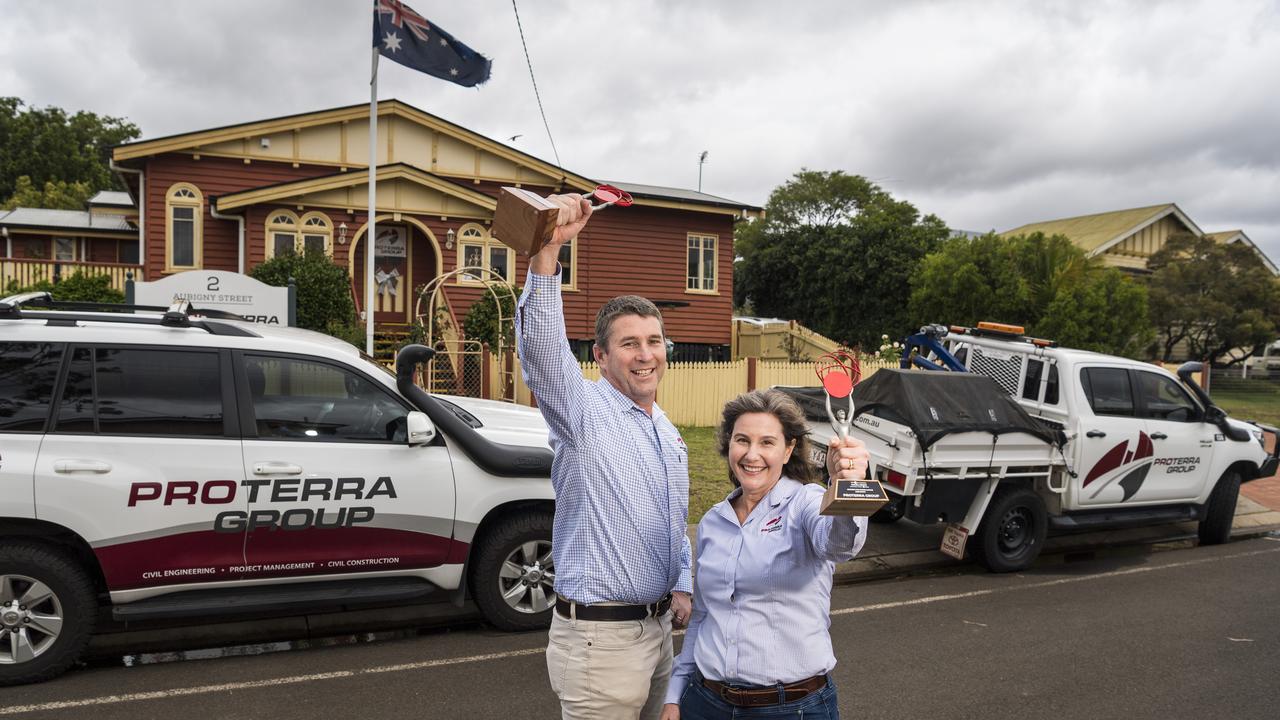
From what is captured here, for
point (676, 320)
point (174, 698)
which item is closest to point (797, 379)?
point (676, 320)

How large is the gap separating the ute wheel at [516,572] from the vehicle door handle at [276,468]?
1.21m

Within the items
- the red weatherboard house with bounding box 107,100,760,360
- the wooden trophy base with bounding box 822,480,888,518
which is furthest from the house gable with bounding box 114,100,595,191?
the wooden trophy base with bounding box 822,480,888,518

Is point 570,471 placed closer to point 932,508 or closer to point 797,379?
point 932,508

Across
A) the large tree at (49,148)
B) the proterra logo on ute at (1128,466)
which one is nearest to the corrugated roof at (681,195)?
the proterra logo on ute at (1128,466)

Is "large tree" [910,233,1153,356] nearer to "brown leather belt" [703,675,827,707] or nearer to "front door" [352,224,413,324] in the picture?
"front door" [352,224,413,324]

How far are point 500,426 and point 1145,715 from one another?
13.4 feet

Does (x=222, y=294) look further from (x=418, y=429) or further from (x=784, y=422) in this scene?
(x=784, y=422)

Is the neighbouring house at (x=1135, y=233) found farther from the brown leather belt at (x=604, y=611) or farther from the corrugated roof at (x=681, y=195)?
the brown leather belt at (x=604, y=611)

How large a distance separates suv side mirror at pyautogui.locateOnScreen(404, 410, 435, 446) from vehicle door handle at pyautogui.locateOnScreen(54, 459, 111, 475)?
5.16 ft

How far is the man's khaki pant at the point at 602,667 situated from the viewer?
87.4 inches

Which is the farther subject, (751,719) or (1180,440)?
(1180,440)

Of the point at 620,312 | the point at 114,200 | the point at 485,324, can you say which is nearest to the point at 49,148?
the point at 114,200

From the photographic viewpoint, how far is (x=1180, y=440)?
26.7 feet

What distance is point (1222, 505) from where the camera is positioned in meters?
8.59
